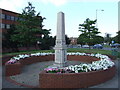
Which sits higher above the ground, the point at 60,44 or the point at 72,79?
the point at 60,44

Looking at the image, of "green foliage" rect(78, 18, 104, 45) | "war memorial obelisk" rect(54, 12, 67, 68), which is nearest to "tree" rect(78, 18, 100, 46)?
"green foliage" rect(78, 18, 104, 45)

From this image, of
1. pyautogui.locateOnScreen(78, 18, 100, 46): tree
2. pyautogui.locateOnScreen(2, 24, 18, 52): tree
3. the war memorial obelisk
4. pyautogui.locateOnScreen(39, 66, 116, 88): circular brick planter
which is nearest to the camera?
pyautogui.locateOnScreen(39, 66, 116, 88): circular brick planter

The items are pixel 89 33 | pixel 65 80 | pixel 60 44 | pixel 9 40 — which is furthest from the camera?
pixel 9 40

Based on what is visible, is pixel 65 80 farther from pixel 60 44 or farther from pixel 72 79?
pixel 60 44

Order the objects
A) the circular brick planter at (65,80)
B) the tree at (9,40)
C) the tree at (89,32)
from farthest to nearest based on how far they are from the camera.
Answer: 1. the tree at (9,40)
2. the tree at (89,32)
3. the circular brick planter at (65,80)

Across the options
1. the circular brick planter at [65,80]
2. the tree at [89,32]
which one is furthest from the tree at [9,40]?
the circular brick planter at [65,80]

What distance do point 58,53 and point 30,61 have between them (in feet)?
15.5

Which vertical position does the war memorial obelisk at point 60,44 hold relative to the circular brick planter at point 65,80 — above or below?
above

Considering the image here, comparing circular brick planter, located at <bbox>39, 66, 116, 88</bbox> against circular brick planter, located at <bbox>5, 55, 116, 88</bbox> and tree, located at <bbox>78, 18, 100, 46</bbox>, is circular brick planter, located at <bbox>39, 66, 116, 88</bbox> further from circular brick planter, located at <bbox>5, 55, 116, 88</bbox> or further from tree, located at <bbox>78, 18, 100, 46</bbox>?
tree, located at <bbox>78, 18, 100, 46</bbox>

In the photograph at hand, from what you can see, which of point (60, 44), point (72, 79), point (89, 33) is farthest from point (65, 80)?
point (89, 33)

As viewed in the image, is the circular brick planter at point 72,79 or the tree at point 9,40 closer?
the circular brick planter at point 72,79

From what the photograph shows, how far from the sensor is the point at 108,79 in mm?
8070

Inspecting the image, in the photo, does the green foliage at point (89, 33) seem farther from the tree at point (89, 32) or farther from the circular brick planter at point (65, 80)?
the circular brick planter at point (65, 80)

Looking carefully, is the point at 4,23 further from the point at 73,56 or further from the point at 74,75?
the point at 74,75
